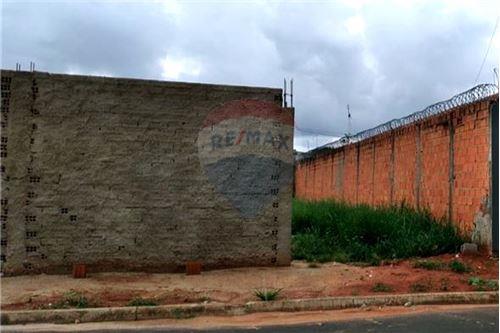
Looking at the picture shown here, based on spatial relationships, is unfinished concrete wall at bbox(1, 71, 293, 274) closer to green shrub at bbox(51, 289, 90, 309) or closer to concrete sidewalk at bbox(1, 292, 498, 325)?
green shrub at bbox(51, 289, 90, 309)

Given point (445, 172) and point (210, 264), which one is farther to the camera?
point (445, 172)

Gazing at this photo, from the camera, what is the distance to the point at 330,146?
2294 centimetres

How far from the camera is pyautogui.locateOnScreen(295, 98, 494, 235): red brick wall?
36.3ft

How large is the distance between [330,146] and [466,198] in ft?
38.5

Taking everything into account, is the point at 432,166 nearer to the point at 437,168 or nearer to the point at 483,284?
the point at 437,168

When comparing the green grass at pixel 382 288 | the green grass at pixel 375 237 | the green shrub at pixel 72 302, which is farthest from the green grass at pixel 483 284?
the green shrub at pixel 72 302

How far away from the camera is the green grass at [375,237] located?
10609mm

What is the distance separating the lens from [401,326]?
6.24 meters

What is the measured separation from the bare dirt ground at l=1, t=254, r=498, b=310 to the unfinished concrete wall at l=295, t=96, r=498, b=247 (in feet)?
6.03

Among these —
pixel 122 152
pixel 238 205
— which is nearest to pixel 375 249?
pixel 238 205

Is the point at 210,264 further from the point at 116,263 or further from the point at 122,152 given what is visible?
the point at 122,152

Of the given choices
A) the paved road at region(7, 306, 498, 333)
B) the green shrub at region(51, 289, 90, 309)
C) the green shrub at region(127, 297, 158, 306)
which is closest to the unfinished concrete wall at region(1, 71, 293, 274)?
the green shrub at region(51, 289, 90, 309)

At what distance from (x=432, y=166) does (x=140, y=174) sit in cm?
716

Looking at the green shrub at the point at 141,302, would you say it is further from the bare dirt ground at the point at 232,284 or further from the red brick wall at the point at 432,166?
the red brick wall at the point at 432,166
